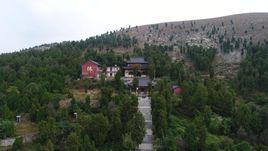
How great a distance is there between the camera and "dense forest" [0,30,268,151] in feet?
105

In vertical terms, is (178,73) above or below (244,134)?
above

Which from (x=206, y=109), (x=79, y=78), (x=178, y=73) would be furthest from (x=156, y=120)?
(x=79, y=78)

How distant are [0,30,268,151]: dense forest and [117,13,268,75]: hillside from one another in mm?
18063

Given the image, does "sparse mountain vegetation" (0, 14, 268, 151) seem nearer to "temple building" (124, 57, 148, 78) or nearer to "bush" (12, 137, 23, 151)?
"bush" (12, 137, 23, 151)

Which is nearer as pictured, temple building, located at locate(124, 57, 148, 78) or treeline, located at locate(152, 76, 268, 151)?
treeline, located at locate(152, 76, 268, 151)

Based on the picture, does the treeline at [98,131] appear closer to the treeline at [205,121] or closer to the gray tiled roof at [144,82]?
the treeline at [205,121]

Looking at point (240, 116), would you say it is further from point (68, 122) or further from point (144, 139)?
point (68, 122)

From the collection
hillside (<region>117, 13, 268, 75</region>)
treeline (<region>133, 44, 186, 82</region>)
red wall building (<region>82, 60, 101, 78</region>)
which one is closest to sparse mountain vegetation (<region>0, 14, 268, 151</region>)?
treeline (<region>133, 44, 186, 82</region>)

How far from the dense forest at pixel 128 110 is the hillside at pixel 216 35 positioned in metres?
18.1

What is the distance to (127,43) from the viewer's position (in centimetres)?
8844

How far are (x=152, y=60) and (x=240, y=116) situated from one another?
22.4m

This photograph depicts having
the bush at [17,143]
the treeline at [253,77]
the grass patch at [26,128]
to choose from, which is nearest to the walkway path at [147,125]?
the bush at [17,143]

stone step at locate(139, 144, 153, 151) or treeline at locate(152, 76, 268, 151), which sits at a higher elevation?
treeline at locate(152, 76, 268, 151)

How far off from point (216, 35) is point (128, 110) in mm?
66792
